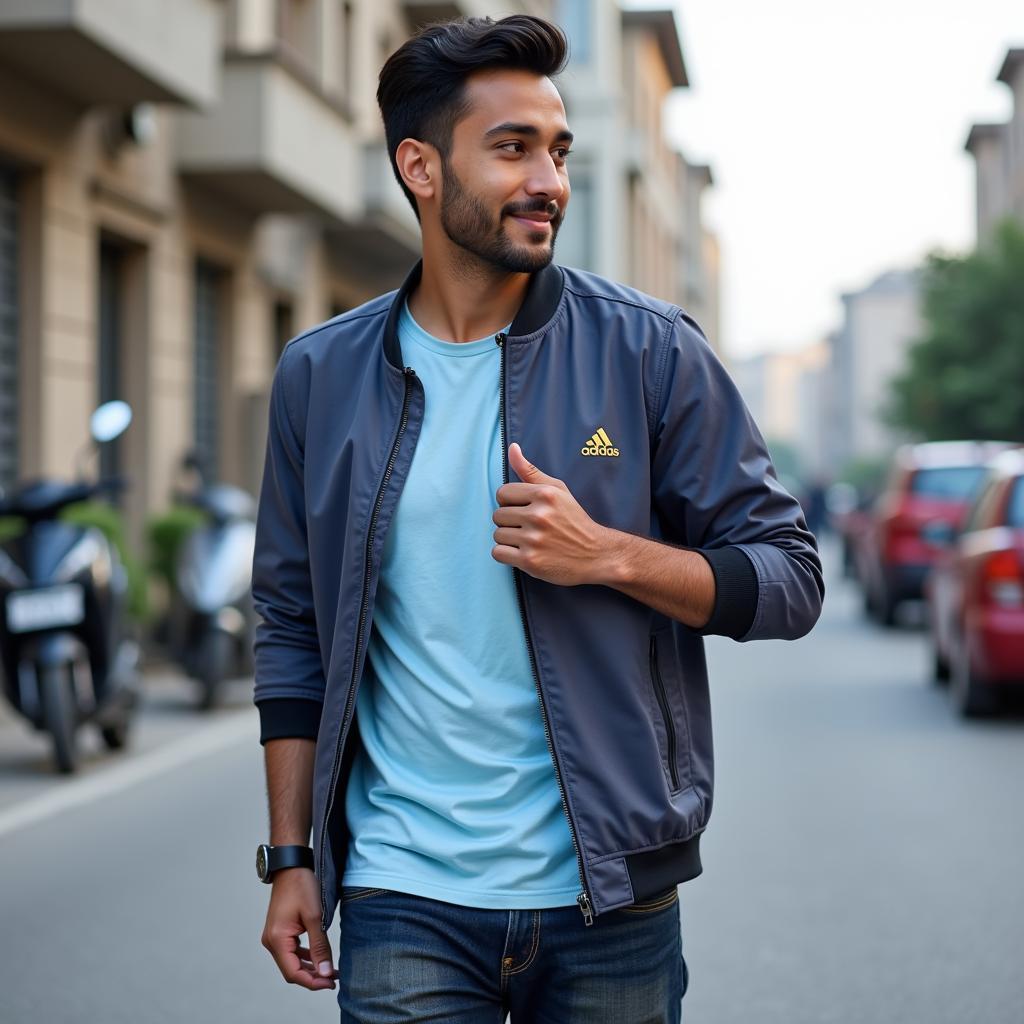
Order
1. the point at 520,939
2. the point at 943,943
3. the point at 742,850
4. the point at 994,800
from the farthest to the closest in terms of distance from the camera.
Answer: the point at 994,800 < the point at 742,850 < the point at 943,943 < the point at 520,939

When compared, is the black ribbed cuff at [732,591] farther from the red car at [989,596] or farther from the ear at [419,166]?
the red car at [989,596]

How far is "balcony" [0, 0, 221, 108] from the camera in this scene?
42.7ft

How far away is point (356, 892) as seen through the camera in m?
2.54

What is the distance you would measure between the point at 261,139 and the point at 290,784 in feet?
50.2

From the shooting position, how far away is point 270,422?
2.76m

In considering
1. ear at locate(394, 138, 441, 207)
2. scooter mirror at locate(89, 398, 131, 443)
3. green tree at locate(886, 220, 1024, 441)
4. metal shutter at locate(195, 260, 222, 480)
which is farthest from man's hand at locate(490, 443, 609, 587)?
green tree at locate(886, 220, 1024, 441)

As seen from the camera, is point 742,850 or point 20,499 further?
point 20,499

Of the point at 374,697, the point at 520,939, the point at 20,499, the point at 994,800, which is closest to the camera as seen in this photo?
the point at 520,939

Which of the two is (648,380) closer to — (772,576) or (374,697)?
(772,576)

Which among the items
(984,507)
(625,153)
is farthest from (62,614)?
(625,153)

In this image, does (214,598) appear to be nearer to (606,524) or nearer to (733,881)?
(733,881)

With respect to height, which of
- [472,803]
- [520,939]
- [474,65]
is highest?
[474,65]

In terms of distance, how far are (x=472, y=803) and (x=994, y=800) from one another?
6.43 meters

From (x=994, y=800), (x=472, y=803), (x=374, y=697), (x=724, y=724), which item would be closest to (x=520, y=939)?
(x=472, y=803)
